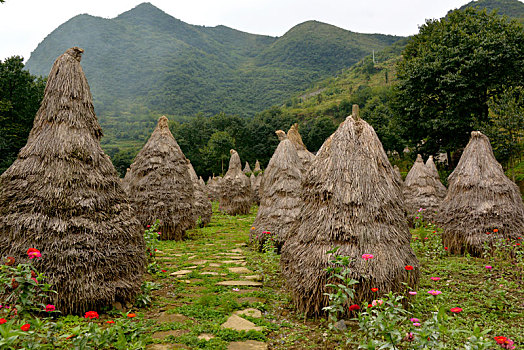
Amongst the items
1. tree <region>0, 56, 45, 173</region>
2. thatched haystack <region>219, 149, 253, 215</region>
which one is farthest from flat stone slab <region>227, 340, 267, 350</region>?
tree <region>0, 56, 45, 173</region>

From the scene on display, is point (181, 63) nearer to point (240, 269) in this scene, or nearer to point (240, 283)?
point (240, 269)

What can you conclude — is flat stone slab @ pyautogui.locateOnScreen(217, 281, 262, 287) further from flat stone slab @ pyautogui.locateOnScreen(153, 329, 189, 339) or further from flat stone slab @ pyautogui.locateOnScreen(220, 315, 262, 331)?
flat stone slab @ pyautogui.locateOnScreen(153, 329, 189, 339)

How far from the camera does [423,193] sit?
1345cm

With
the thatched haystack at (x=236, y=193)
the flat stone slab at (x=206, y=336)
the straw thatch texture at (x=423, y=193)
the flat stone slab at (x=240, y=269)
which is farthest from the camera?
the thatched haystack at (x=236, y=193)

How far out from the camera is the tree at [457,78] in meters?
17.8

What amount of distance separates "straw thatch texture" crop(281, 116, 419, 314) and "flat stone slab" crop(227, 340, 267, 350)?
3.00ft

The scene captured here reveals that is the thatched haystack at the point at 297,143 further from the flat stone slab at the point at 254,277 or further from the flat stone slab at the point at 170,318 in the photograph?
the flat stone slab at the point at 170,318

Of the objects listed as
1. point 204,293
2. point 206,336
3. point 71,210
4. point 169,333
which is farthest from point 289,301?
point 71,210

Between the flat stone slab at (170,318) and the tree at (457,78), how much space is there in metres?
18.7

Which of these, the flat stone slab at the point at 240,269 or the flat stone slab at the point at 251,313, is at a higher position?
the flat stone slab at the point at 251,313

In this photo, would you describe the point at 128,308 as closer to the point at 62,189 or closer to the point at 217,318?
the point at 217,318

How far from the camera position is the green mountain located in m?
92.2

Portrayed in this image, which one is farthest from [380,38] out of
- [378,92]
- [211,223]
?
[211,223]

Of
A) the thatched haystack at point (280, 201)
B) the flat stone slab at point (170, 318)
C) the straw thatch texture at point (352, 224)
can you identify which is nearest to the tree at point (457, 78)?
the thatched haystack at point (280, 201)
